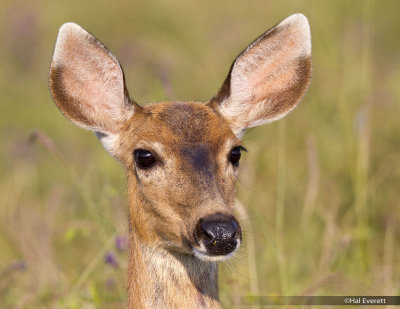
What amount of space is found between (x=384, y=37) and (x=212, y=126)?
880 centimetres

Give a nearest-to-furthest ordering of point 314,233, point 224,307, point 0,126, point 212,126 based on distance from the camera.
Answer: point 212,126 → point 224,307 → point 314,233 → point 0,126

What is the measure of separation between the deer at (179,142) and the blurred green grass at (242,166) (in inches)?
18.4

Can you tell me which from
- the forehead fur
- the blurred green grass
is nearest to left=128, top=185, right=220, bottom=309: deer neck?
the blurred green grass

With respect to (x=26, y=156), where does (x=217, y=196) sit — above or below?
above

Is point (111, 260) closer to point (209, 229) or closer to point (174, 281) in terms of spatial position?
point (174, 281)

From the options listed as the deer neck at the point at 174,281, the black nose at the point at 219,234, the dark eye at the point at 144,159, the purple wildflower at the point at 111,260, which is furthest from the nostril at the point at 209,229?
the purple wildflower at the point at 111,260

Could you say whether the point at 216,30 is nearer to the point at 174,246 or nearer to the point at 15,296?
the point at 15,296

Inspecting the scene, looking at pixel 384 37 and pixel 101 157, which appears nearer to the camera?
pixel 101 157

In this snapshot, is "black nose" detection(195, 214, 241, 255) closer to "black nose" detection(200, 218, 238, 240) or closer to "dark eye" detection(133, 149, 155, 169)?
"black nose" detection(200, 218, 238, 240)

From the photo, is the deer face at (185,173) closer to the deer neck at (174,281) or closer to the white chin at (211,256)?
the white chin at (211,256)

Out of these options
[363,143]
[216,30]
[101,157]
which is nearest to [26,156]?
[101,157]

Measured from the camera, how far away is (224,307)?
6.35 m

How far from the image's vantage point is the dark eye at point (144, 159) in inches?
199

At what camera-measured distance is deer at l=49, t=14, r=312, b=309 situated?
4761 mm
